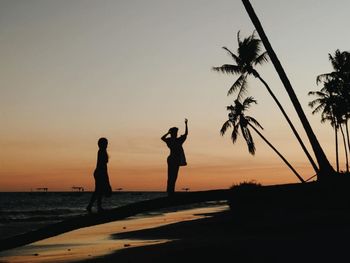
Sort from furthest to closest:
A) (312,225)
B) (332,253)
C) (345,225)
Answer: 1. (312,225)
2. (345,225)
3. (332,253)

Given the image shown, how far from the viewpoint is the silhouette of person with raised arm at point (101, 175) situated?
939cm

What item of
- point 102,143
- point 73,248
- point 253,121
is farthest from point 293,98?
point 253,121

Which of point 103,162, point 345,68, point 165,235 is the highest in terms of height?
point 345,68

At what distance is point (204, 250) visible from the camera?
15.0m

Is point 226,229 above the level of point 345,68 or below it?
below

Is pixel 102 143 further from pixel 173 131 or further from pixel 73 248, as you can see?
pixel 73 248

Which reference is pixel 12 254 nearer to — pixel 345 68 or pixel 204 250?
pixel 204 250

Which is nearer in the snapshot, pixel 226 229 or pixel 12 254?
pixel 12 254

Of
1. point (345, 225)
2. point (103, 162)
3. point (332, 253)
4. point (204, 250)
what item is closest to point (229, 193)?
point (103, 162)

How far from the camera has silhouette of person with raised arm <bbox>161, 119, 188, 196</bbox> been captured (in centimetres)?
1032

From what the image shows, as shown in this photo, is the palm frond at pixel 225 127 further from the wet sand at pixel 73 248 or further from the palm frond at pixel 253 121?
the wet sand at pixel 73 248

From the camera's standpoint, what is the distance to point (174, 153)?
34.4ft

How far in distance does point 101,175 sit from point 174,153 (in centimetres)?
190

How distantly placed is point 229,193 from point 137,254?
9061mm
